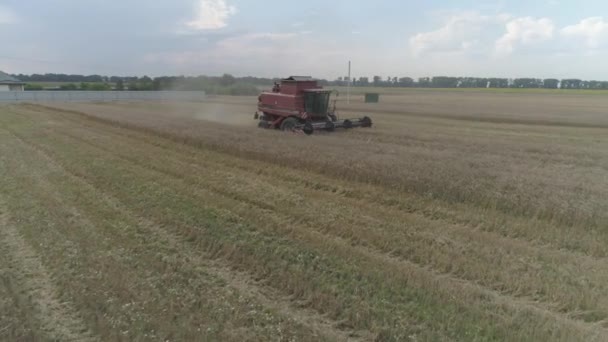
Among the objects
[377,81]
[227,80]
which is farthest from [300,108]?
[377,81]

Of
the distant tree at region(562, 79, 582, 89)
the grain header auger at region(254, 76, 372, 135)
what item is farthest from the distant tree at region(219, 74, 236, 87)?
the distant tree at region(562, 79, 582, 89)

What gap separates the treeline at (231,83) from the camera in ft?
158

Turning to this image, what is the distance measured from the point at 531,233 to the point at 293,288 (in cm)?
419

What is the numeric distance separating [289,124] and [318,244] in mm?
14022

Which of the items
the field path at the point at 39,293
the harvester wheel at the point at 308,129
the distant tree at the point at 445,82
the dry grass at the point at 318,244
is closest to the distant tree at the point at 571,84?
the distant tree at the point at 445,82

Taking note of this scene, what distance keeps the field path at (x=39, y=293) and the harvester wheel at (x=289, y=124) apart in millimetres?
13913

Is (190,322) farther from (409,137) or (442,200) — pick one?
(409,137)

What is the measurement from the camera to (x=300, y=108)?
62.1 ft

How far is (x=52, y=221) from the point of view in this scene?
627 centimetres

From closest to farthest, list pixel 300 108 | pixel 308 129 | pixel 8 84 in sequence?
1. pixel 308 129
2. pixel 300 108
3. pixel 8 84

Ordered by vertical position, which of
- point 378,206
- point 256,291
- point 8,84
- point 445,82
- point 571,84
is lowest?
point 256,291

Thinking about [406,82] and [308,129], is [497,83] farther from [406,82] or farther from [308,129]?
[308,129]

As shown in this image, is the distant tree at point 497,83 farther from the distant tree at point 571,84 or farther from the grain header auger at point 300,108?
the grain header auger at point 300,108

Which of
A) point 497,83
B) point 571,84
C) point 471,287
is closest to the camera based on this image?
point 471,287
